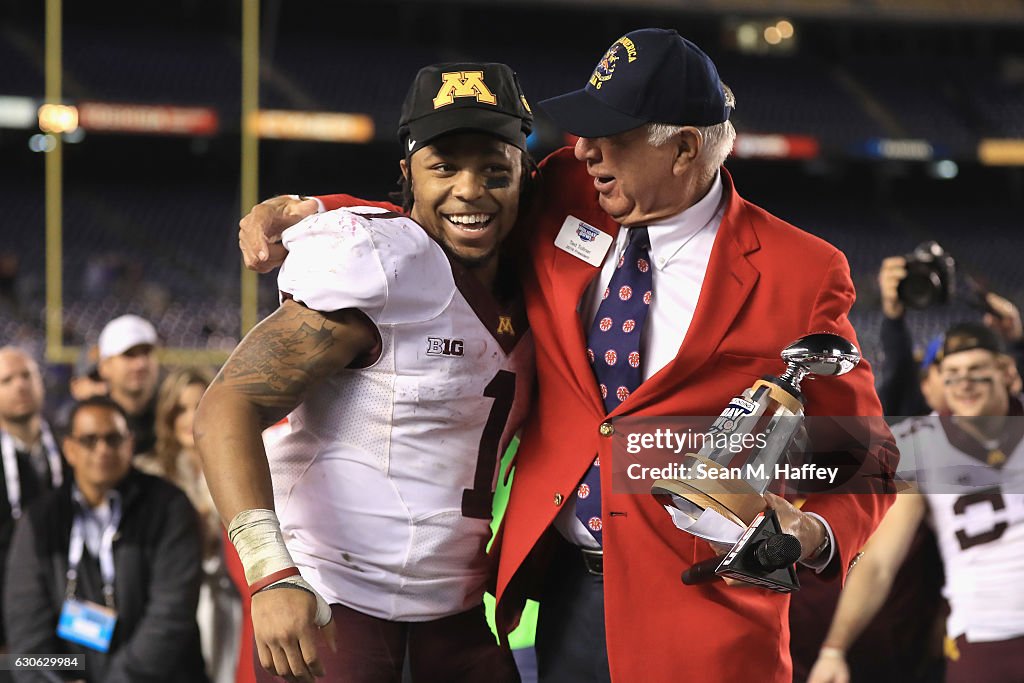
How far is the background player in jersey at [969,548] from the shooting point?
11.6 ft

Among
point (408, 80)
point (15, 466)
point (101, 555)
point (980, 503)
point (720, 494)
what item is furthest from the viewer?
point (408, 80)

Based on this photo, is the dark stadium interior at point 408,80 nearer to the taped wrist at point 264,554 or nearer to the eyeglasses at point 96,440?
the eyeglasses at point 96,440

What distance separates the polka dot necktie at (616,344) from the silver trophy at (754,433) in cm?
23

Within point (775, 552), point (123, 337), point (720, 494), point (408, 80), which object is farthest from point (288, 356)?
point (408, 80)

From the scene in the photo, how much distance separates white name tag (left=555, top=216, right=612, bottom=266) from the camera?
2.21m

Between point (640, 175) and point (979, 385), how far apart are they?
1925mm

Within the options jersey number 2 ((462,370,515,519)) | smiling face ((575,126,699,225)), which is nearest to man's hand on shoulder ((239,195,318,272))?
jersey number 2 ((462,370,515,519))

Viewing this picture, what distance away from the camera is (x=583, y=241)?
88.0 inches

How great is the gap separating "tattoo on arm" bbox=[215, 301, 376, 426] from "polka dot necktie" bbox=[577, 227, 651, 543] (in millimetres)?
444

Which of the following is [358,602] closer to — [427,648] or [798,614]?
[427,648]

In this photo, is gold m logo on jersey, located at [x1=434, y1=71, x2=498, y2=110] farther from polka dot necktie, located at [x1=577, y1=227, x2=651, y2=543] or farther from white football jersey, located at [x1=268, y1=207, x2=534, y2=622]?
polka dot necktie, located at [x1=577, y1=227, x2=651, y2=543]

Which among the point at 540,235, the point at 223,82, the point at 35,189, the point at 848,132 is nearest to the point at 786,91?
the point at 848,132

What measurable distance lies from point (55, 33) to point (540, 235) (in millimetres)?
11133

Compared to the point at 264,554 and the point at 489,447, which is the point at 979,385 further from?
the point at 264,554
